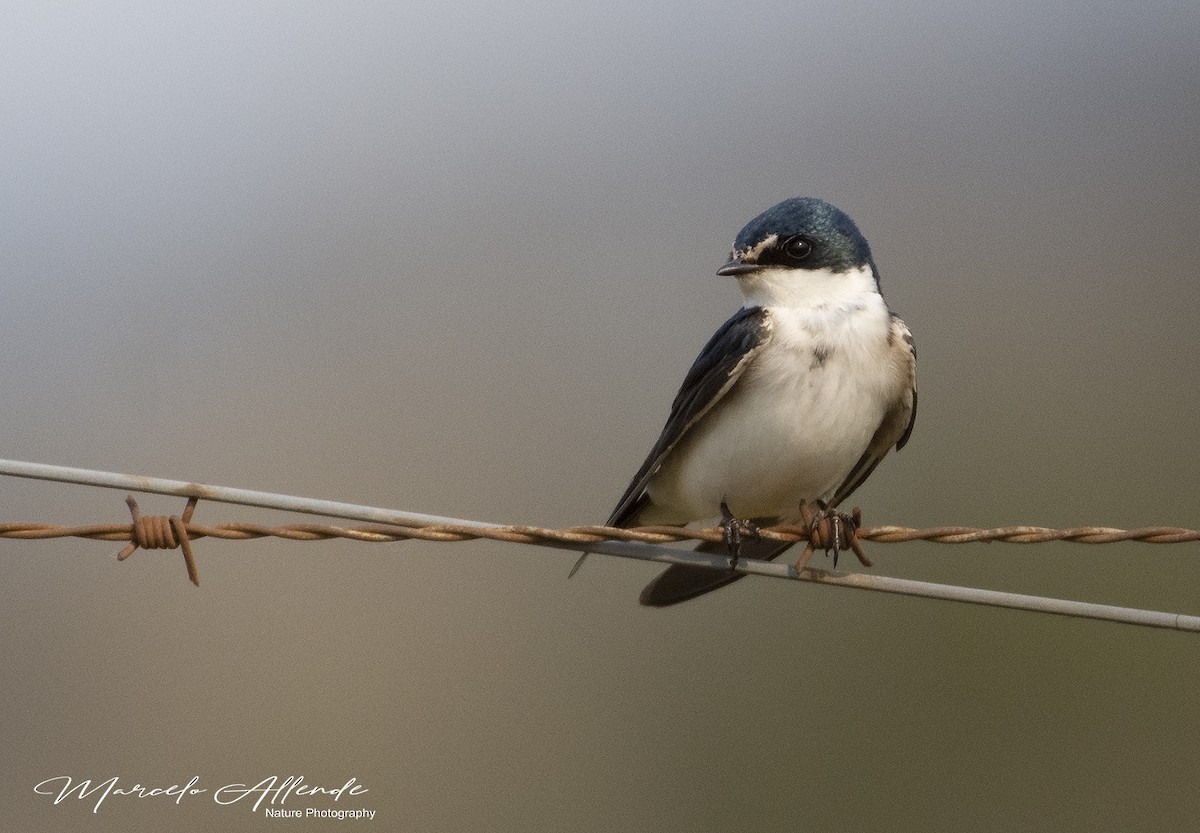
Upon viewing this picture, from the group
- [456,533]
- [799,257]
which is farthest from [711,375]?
[456,533]

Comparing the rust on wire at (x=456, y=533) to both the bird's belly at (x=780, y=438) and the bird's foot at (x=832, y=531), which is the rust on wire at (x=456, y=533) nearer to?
the bird's foot at (x=832, y=531)

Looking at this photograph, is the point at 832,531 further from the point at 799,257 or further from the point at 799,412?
the point at 799,257

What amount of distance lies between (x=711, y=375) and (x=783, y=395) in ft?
0.63

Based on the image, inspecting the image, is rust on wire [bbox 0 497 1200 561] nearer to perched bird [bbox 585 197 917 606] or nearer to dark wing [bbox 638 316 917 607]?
perched bird [bbox 585 197 917 606]

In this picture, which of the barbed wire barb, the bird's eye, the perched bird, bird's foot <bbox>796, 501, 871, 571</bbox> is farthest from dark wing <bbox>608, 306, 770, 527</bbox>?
the barbed wire barb

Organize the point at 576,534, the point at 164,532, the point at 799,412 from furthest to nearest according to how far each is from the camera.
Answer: the point at 799,412
the point at 576,534
the point at 164,532

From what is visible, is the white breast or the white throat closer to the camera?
the white breast

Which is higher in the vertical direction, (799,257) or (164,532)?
(799,257)

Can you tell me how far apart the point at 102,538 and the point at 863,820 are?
7265 millimetres

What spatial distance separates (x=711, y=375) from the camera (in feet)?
11.2

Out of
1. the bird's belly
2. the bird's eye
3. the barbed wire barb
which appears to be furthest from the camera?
the bird's eye

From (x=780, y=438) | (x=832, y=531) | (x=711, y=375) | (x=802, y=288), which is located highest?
(x=802, y=288)

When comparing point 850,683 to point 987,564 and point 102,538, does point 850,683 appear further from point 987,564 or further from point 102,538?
→ point 102,538

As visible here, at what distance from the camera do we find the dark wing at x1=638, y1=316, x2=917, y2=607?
352 cm
